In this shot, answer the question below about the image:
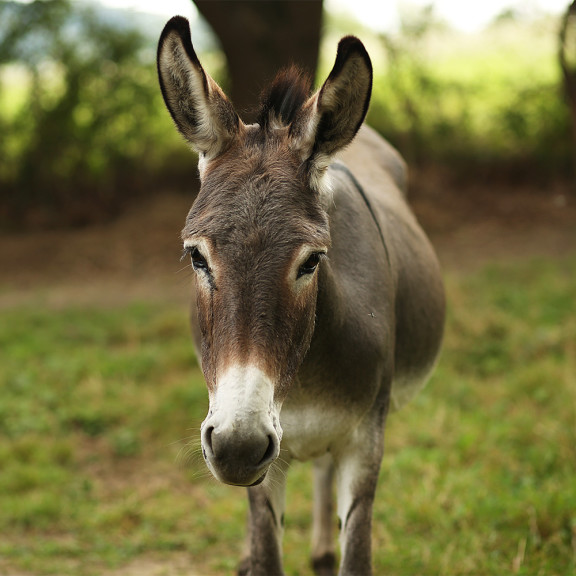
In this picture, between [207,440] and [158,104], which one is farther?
[158,104]

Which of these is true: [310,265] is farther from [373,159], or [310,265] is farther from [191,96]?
[373,159]

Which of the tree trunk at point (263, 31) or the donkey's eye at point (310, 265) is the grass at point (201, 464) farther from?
→ the tree trunk at point (263, 31)

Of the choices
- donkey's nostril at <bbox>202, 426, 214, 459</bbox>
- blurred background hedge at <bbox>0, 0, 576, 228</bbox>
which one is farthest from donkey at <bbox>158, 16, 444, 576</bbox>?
blurred background hedge at <bbox>0, 0, 576, 228</bbox>

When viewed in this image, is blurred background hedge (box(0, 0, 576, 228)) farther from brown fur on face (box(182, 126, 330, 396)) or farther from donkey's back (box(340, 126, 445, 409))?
brown fur on face (box(182, 126, 330, 396))

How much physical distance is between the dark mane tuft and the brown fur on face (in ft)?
0.63

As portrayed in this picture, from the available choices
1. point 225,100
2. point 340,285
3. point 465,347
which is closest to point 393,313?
point 340,285

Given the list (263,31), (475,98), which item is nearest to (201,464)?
(263,31)

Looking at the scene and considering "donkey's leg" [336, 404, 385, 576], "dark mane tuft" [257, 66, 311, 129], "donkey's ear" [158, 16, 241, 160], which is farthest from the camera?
"donkey's leg" [336, 404, 385, 576]

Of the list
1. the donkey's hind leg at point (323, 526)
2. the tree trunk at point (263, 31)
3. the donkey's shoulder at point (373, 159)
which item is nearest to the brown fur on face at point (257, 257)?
the donkey's shoulder at point (373, 159)

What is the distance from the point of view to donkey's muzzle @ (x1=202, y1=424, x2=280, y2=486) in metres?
1.89

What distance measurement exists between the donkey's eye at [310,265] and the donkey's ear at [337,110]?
31 centimetres

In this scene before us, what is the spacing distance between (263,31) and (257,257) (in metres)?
6.67

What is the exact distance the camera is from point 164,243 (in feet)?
35.5

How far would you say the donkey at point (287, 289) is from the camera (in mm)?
2014
